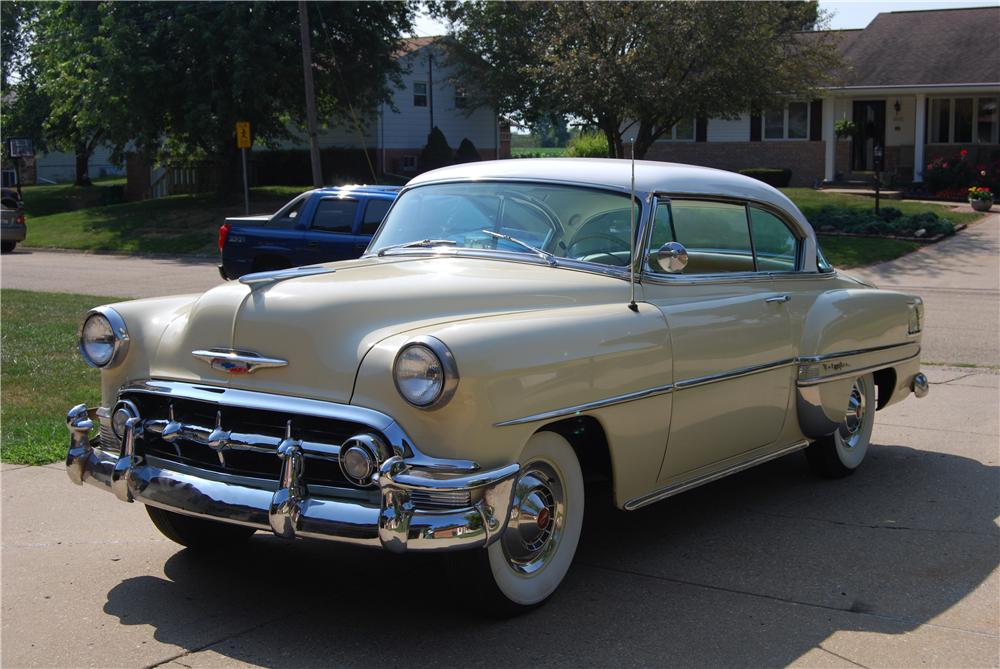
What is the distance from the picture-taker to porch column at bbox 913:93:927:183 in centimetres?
3222

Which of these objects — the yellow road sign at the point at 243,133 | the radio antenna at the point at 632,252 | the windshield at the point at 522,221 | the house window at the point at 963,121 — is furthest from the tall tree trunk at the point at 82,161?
the radio antenna at the point at 632,252

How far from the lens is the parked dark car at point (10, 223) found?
1101 inches

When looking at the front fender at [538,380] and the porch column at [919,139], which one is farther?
the porch column at [919,139]

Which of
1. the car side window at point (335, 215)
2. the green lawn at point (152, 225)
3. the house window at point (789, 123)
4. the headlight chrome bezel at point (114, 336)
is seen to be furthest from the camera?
the house window at point (789, 123)

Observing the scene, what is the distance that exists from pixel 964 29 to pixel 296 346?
35.2m

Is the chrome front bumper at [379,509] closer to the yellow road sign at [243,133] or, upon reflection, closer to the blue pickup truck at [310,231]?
the blue pickup truck at [310,231]

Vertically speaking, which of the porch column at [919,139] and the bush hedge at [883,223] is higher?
the porch column at [919,139]

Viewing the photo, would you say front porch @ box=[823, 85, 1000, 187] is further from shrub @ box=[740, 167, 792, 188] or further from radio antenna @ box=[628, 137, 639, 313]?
radio antenna @ box=[628, 137, 639, 313]

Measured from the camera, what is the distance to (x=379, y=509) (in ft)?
12.3

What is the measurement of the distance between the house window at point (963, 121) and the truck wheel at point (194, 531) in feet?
107

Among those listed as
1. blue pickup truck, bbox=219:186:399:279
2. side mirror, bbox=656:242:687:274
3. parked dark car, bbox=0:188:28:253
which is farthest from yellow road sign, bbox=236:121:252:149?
side mirror, bbox=656:242:687:274

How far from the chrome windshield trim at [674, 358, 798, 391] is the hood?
48 cm

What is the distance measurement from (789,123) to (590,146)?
22.5 ft

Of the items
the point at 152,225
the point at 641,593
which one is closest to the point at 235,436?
the point at 641,593
